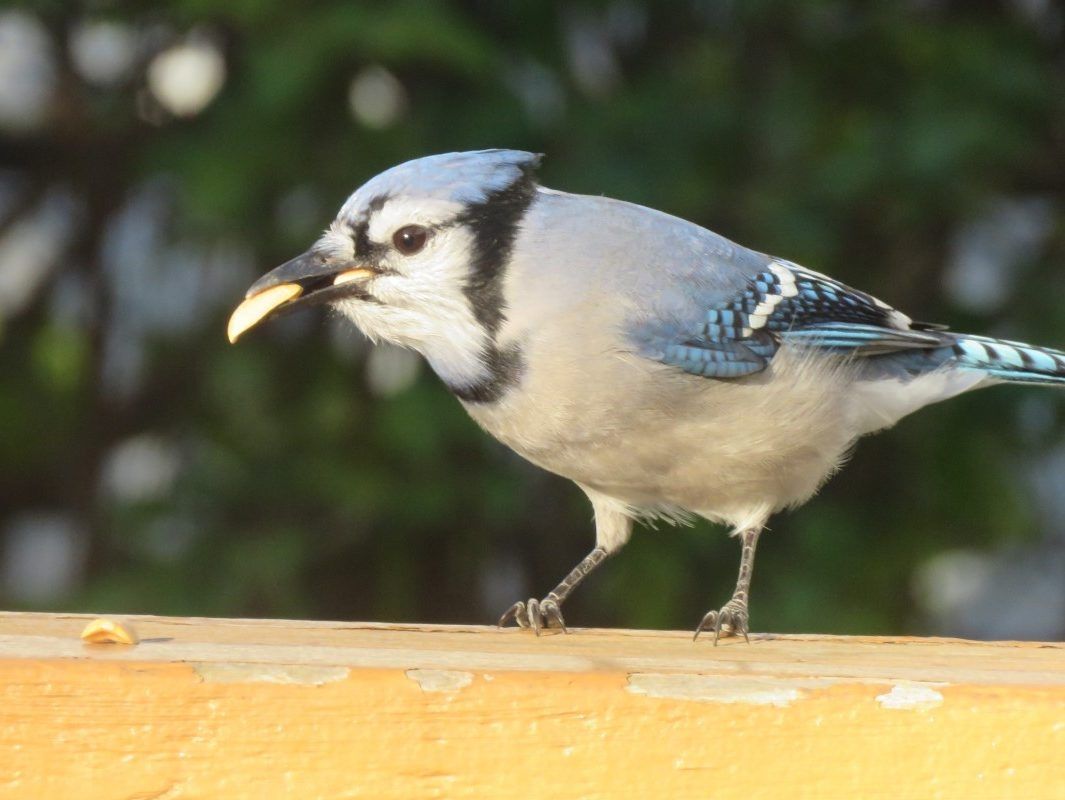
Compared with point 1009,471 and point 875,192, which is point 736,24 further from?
point 1009,471

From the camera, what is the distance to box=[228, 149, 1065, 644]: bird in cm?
170

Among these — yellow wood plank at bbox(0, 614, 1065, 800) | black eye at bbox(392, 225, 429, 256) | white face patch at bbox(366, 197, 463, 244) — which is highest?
white face patch at bbox(366, 197, 463, 244)

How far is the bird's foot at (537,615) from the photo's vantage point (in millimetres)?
1679

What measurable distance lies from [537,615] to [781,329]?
52 centimetres

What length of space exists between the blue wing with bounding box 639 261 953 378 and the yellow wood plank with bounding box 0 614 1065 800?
27.3 inches

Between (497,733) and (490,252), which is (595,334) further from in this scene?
(497,733)

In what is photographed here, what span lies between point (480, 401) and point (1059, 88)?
1562mm

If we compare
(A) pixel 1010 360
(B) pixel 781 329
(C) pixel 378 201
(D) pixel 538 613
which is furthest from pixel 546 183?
(D) pixel 538 613

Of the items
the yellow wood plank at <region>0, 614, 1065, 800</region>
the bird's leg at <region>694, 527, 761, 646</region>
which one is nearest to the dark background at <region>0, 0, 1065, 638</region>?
the bird's leg at <region>694, 527, 761, 646</region>

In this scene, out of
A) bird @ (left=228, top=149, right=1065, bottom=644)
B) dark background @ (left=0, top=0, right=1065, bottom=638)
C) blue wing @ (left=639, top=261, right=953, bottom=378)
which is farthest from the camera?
dark background @ (left=0, top=0, right=1065, bottom=638)

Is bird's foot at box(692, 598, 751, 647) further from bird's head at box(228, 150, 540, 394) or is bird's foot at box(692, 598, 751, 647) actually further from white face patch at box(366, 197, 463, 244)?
white face patch at box(366, 197, 463, 244)

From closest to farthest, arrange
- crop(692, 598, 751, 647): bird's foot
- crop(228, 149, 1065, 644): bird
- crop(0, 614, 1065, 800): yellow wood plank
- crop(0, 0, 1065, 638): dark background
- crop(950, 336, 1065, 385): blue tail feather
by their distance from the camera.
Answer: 1. crop(0, 614, 1065, 800): yellow wood plank
2. crop(692, 598, 751, 647): bird's foot
3. crop(228, 149, 1065, 644): bird
4. crop(950, 336, 1065, 385): blue tail feather
5. crop(0, 0, 1065, 638): dark background

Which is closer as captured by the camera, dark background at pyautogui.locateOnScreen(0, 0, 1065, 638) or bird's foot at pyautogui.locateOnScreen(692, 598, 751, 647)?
bird's foot at pyautogui.locateOnScreen(692, 598, 751, 647)

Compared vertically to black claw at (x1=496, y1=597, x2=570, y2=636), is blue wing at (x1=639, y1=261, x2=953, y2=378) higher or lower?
higher
